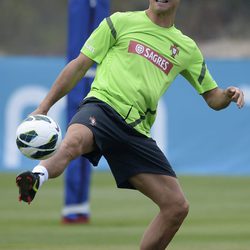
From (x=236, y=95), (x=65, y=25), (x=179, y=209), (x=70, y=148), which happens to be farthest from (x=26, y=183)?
(x=65, y=25)

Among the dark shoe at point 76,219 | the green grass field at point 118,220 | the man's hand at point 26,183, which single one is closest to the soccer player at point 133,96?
the man's hand at point 26,183

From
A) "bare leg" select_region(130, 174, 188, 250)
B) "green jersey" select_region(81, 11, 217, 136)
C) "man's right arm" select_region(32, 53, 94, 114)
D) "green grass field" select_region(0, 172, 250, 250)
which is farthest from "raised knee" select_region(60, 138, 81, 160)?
"green grass field" select_region(0, 172, 250, 250)

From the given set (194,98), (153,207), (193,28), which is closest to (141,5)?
(193,28)

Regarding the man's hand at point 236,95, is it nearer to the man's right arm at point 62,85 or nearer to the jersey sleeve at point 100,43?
the jersey sleeve at point 100,43

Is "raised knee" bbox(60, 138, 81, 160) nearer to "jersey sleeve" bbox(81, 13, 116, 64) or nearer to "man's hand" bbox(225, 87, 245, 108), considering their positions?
"jersey sleeve" bbox(81, 13, 116, 64)

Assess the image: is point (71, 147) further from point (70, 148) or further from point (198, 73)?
point (198, 73)

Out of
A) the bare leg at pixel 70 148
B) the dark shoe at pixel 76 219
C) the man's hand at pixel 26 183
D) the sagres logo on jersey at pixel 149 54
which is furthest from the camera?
the dark shoe at pixel 76 219

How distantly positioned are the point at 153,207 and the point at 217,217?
1977 mm

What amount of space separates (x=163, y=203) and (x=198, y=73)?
1.35 meters

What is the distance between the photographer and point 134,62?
9844 millimetres

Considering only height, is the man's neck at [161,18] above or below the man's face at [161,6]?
below

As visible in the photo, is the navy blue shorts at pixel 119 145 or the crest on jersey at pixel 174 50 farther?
the crest on jersey at pixel 174 50

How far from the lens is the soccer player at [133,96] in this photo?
9578mm

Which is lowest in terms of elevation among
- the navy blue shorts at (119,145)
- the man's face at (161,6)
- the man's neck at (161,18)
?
the navy blue shorts at (119,145)
